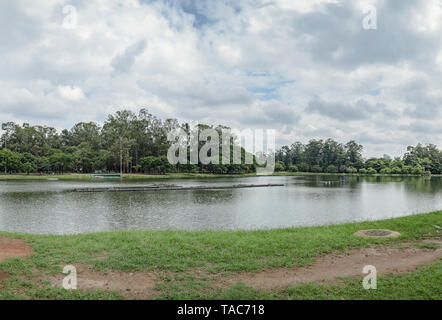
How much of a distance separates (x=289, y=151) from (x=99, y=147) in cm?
7843

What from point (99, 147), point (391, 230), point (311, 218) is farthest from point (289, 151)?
point (391, 230)

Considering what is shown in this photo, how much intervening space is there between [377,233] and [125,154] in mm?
72010

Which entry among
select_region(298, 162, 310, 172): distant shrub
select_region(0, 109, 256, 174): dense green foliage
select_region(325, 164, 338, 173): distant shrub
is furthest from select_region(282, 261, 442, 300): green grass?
select_region(298, 162, 310, 172): distant shrub

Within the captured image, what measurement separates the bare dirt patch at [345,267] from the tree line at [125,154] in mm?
69557

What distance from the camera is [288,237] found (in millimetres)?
9414

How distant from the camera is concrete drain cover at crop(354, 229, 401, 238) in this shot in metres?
9.66

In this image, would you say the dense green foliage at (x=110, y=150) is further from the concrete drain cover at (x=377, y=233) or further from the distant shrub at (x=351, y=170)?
the concrete drain cover at (x=377, y=233)

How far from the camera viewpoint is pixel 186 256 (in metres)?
7.63

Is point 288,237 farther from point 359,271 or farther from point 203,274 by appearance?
point 203,274

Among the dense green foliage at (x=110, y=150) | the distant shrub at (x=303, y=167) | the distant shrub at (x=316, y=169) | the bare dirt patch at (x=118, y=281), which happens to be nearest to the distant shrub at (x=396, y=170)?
the distant shrub at (x=316, y=169)

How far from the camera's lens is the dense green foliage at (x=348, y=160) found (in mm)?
102688

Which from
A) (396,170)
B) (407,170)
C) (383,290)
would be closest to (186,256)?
(383,290)

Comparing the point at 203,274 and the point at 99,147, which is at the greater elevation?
the point at 99,147

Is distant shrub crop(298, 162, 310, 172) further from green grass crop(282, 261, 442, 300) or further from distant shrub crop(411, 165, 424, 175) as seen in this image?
green grass crop(282, 261, 442, 300)
